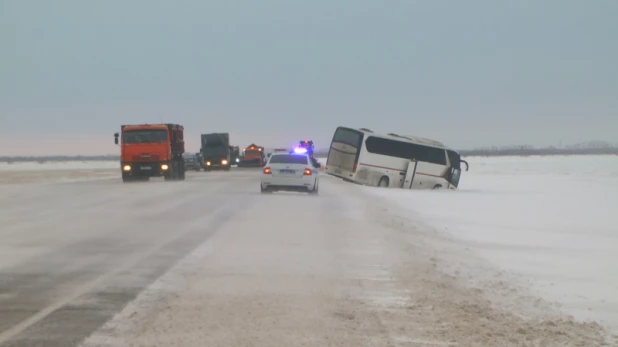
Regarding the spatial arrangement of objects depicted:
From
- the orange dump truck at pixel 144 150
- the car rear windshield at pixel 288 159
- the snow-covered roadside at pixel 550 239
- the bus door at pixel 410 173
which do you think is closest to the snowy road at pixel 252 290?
the snow-covered roadside at pixel 550 239

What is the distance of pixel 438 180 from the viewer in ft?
111

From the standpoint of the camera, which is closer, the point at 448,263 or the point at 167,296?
the point at 167,296

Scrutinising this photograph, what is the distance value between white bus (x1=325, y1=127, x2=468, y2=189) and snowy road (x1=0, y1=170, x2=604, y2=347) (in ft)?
59.2

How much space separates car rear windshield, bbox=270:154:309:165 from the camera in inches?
971

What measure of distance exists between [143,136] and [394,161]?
13327mm

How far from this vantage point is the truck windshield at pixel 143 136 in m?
34.7

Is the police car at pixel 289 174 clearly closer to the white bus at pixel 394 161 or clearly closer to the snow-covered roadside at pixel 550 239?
the snow-covered roadside at pixel 550 239

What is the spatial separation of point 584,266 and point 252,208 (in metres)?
10.5

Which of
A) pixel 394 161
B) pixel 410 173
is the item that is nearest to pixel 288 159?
pixel 394 161

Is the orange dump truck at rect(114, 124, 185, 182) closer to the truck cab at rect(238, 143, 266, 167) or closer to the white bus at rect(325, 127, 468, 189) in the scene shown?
the white bus at rect(325, 127, 468, 189)

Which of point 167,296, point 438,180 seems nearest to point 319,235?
point 167,296

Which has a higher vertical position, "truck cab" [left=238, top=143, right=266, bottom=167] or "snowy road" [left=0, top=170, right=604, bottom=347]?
"snowy road" [left=0, top=170, right=604, bottom=347]

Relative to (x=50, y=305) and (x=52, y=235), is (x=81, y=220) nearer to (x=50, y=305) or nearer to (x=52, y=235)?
(x=52, y=235)

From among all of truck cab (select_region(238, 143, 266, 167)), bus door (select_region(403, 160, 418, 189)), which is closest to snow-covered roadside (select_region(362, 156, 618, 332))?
bus door (select_region(403, 160, 418, 189))
